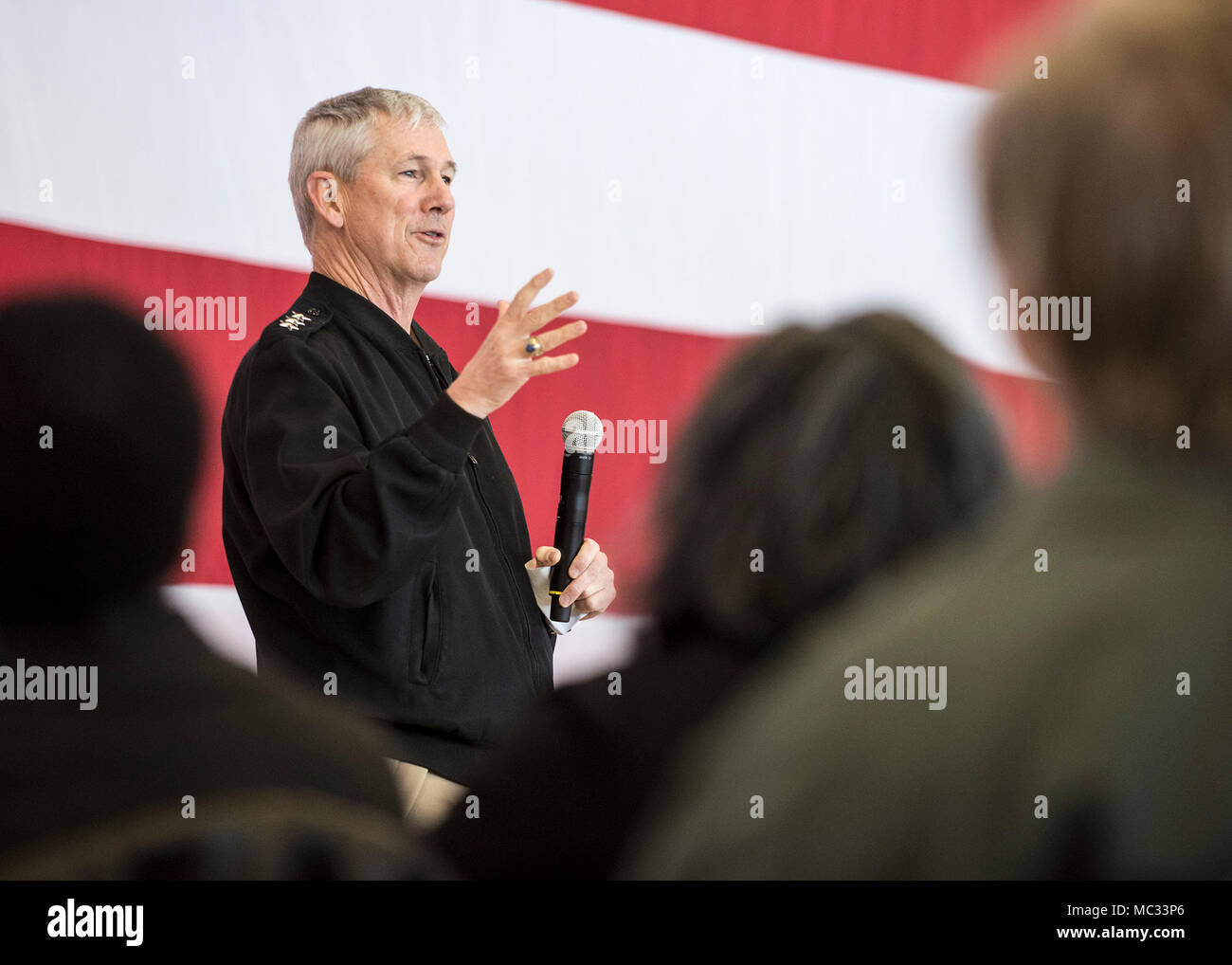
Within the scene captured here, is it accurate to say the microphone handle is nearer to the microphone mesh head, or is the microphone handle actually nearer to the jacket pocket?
the microphone mesh head

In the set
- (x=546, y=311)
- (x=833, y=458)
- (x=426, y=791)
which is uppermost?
(x=546, y=311)

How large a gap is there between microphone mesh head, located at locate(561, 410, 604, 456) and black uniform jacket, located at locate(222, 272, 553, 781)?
132 mm

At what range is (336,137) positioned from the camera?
5.27ft

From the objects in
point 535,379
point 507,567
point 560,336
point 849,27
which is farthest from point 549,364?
point 849,27

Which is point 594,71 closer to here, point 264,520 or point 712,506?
point 264,520

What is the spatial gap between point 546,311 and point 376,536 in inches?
12.2

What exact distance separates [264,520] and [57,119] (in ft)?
3.34

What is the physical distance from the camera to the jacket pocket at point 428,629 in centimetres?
146

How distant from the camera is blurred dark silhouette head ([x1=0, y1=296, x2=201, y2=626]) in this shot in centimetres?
113

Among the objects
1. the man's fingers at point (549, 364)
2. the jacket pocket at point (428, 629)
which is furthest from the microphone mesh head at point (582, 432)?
the jacket pocket at point (428, 629)

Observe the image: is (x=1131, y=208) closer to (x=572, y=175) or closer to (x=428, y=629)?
(x=428, y=629)

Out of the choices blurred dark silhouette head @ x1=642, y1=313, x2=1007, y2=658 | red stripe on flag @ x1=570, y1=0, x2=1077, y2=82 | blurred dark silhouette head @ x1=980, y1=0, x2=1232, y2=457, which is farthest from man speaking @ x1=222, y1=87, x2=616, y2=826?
blurred dark silhouette head @ x1=980, y1=0, x2=1232, y2=457
